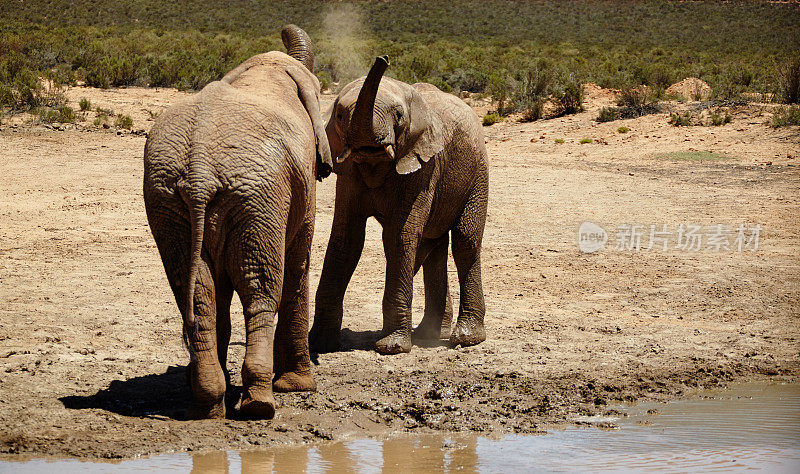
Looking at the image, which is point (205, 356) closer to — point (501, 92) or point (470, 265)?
point (470, 265)

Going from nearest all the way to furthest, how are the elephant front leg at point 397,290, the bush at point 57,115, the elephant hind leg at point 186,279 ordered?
1. the elephant hind leg at point 186,279
2. the elephant front leg at point 397,290
3. the bush at point 57,115

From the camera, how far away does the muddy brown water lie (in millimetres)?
4852

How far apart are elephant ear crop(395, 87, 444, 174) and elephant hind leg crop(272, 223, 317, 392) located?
130 centimetres

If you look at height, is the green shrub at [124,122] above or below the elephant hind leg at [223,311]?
above

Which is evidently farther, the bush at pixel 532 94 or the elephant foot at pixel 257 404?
the bush at pixel 532 94

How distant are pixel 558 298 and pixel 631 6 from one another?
73.1 metres

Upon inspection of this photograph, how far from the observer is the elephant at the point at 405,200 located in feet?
21.7

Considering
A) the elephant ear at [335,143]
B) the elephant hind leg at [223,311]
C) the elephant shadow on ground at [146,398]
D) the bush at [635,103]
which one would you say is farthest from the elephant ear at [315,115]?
the bush at [635,103]

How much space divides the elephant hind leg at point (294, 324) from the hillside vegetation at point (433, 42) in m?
12.6

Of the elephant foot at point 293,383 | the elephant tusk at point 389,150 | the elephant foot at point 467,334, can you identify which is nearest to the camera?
the elephant foot at point 293,383

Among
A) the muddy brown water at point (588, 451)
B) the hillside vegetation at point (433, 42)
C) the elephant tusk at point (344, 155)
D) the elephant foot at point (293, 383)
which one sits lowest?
the muddy brown water at point (588, 451)

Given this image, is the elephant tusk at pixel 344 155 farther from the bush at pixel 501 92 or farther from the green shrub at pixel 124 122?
the bush at pixel 501 92

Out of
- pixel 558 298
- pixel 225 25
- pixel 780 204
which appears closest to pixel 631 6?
pixel 225 25

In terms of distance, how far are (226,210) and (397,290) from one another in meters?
2.57
